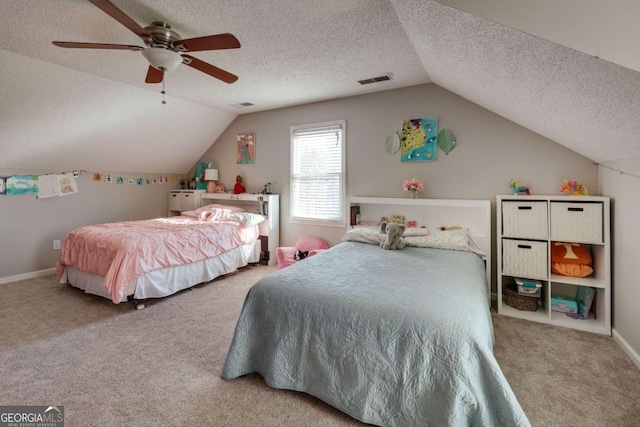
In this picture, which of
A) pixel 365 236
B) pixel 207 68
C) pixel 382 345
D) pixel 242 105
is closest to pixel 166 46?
pixel 207 68

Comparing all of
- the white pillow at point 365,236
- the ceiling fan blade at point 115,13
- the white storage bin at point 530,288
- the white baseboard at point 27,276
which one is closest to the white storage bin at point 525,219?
the white storage bin at point 530,288

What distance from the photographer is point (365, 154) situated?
3.94m

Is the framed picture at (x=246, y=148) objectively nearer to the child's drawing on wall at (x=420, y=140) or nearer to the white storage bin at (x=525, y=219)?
the child's drawing on wall at (x=420, y=140)

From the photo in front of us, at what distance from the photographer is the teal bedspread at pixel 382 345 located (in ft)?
4.33

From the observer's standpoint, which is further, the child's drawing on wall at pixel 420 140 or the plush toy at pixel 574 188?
the child's drawing on wall at pixel 420 140

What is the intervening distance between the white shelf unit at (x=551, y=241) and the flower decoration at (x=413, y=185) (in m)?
0.83

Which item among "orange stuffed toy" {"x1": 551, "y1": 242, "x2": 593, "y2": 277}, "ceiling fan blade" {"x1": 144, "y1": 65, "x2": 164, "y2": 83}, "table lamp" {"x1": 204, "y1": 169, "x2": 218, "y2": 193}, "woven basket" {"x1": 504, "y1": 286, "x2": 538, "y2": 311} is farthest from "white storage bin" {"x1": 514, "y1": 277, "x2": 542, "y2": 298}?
"table lamp" {"x1": 204, "y1": 169, "x2": 218, "y2": 193}

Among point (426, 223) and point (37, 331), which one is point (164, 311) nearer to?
point (37, 331)

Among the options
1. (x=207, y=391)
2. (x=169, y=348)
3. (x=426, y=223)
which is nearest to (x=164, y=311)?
(x=169, y=348)

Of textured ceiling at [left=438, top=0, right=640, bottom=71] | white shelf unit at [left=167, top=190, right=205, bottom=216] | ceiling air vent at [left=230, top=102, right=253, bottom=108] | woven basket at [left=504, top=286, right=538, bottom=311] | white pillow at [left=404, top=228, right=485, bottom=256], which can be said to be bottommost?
woven basket at [left=504, top=286, right=538, bottom=311]

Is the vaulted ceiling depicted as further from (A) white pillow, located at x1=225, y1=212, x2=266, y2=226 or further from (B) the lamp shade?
(A) white pillow, located at x1=225, y1=212, x2=266, y2=226

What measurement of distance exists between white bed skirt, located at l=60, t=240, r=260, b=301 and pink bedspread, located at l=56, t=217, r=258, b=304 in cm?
8

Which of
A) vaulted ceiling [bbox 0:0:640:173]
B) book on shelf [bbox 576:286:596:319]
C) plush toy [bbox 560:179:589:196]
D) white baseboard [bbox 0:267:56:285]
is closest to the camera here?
vaulted ceiling [bbox 0:0:640:173]

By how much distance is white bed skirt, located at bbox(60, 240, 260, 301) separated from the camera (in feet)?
9.76
